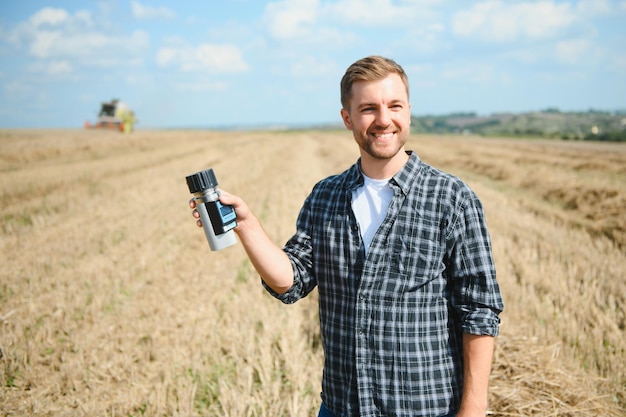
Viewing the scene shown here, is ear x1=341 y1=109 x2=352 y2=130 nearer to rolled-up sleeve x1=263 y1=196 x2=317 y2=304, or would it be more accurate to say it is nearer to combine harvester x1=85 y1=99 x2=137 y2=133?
rolled-up sleeve x1=263 y1=196 x2=317 y2=304

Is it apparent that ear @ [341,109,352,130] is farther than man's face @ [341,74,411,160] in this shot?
Yes

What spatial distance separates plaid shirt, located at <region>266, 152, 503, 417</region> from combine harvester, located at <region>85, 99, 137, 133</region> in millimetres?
42395

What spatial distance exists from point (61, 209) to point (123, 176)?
Result: 6.40 meters

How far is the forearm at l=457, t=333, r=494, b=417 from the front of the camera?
1722 millimetres

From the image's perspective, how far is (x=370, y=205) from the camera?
6.45 feet

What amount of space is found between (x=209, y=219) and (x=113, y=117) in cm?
4356

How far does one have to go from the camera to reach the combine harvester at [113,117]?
40906 mm

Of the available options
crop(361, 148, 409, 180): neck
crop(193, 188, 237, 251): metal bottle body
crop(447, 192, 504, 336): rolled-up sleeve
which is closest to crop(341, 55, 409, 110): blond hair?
crop(361, 148, 409, 180): neck

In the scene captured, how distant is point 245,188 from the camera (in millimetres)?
15070

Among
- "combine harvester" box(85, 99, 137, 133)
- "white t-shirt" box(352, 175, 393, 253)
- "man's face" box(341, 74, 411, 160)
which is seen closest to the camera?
"man's face" box(341, 74, 411, 160)

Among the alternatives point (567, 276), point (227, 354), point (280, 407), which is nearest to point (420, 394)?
point (280, 407)

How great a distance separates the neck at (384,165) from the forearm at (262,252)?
500 millimetres

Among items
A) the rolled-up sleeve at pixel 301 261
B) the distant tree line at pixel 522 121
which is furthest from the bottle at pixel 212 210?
the distant tree line at pixel 522 121

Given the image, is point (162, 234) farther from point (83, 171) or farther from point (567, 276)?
point (83, 171)
